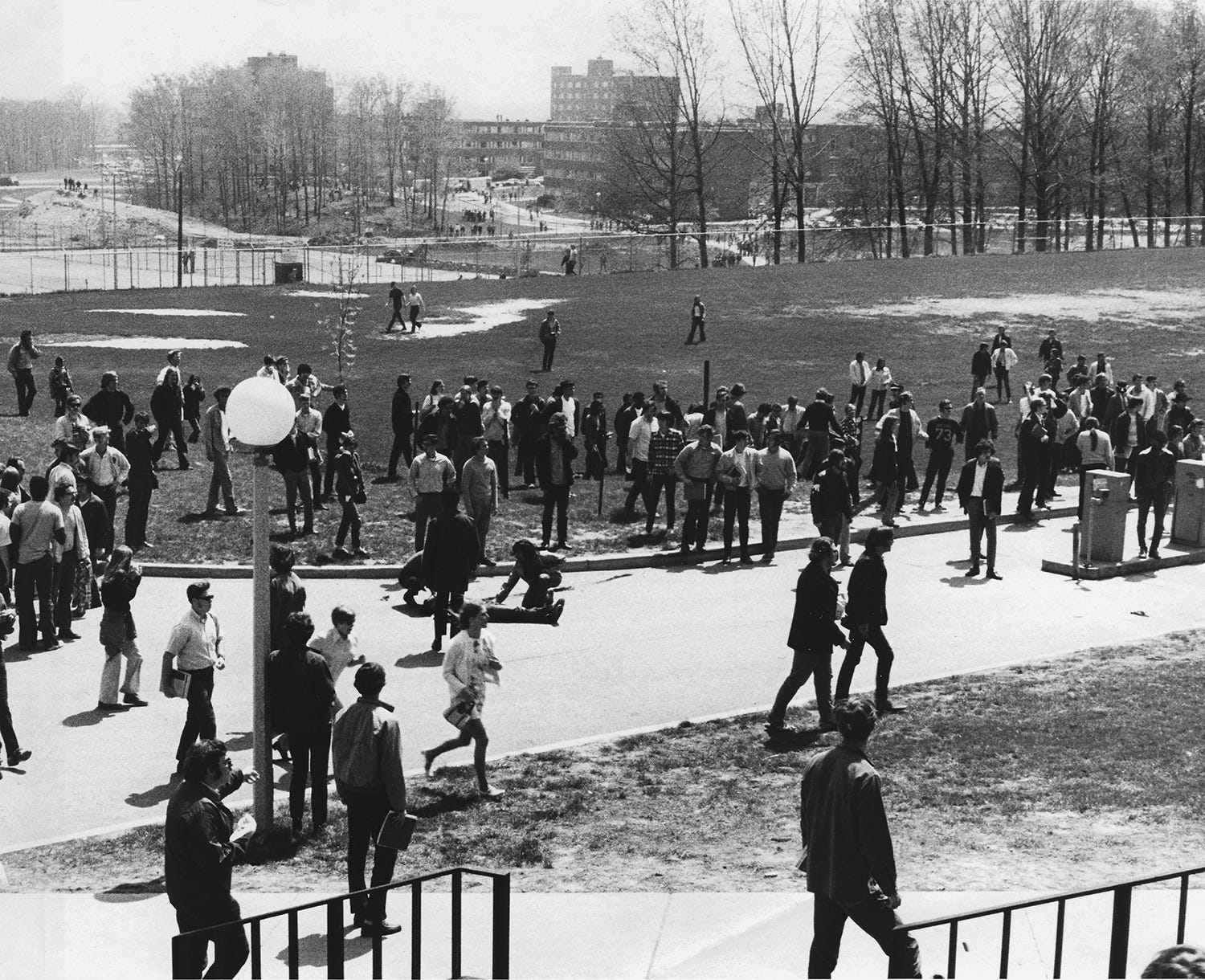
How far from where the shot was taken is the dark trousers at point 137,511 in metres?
18.1

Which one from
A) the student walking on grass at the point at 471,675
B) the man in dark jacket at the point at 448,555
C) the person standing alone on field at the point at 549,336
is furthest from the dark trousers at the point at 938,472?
the person standing alone on field at the point at 549,336

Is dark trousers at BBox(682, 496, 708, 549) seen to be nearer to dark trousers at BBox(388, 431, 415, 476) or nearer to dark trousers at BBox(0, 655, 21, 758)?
dark trousers at BBox(388, 431, 415, 476)

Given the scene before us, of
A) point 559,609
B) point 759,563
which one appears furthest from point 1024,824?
point 759,563

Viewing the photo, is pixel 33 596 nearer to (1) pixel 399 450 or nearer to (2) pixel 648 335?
(1) pixel 399 450

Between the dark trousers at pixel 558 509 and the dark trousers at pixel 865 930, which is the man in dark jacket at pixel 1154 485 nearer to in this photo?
the dark trousers at pixel 558 509

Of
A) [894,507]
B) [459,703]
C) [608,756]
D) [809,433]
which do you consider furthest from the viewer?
[809,433]

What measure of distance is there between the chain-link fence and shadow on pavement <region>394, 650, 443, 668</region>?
35.6 metres

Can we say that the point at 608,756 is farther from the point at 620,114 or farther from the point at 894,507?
the point at 620,114

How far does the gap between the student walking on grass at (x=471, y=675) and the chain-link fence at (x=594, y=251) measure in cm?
3921

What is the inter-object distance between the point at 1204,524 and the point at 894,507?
370cm

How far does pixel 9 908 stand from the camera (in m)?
9.29

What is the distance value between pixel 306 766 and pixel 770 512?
361 inches

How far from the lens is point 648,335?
40.4 m

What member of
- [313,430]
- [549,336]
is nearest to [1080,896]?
[313,430]
